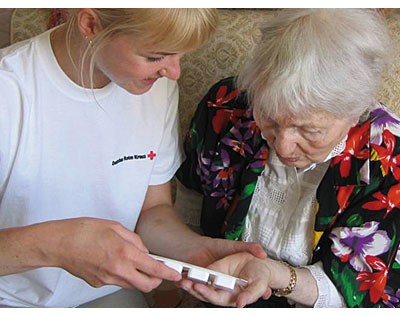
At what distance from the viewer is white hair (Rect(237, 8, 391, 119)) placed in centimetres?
99

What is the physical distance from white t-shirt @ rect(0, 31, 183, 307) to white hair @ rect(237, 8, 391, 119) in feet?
1.22

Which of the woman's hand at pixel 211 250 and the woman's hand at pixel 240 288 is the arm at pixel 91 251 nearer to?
the woman's hand at pixel 240 288

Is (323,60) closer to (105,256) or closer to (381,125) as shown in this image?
(381,125)

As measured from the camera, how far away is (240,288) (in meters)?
1.13

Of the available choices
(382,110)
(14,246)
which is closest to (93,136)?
(14,246)

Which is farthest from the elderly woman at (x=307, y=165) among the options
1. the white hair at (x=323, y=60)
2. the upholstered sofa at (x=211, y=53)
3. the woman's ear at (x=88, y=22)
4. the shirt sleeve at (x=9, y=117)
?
the shirt sleeve at (x=9, y=117)

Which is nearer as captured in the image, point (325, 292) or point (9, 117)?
point (9, 117)

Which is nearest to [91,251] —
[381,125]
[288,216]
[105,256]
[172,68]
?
[105,256]

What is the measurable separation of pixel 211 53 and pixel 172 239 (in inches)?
22.5

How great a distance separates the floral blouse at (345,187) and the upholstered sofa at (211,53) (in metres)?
0.14

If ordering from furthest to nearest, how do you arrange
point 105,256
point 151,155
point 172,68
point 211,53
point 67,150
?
point 211,53 < point 151,155 < point 67,150 < point 172,68 < point 105,256

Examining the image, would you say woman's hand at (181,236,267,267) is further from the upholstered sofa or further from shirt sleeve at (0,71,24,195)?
shirt sleeve at (0,71,24,195)

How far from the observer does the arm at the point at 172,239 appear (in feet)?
4.07

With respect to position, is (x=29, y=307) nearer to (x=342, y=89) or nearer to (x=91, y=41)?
(x=91, y=41)
